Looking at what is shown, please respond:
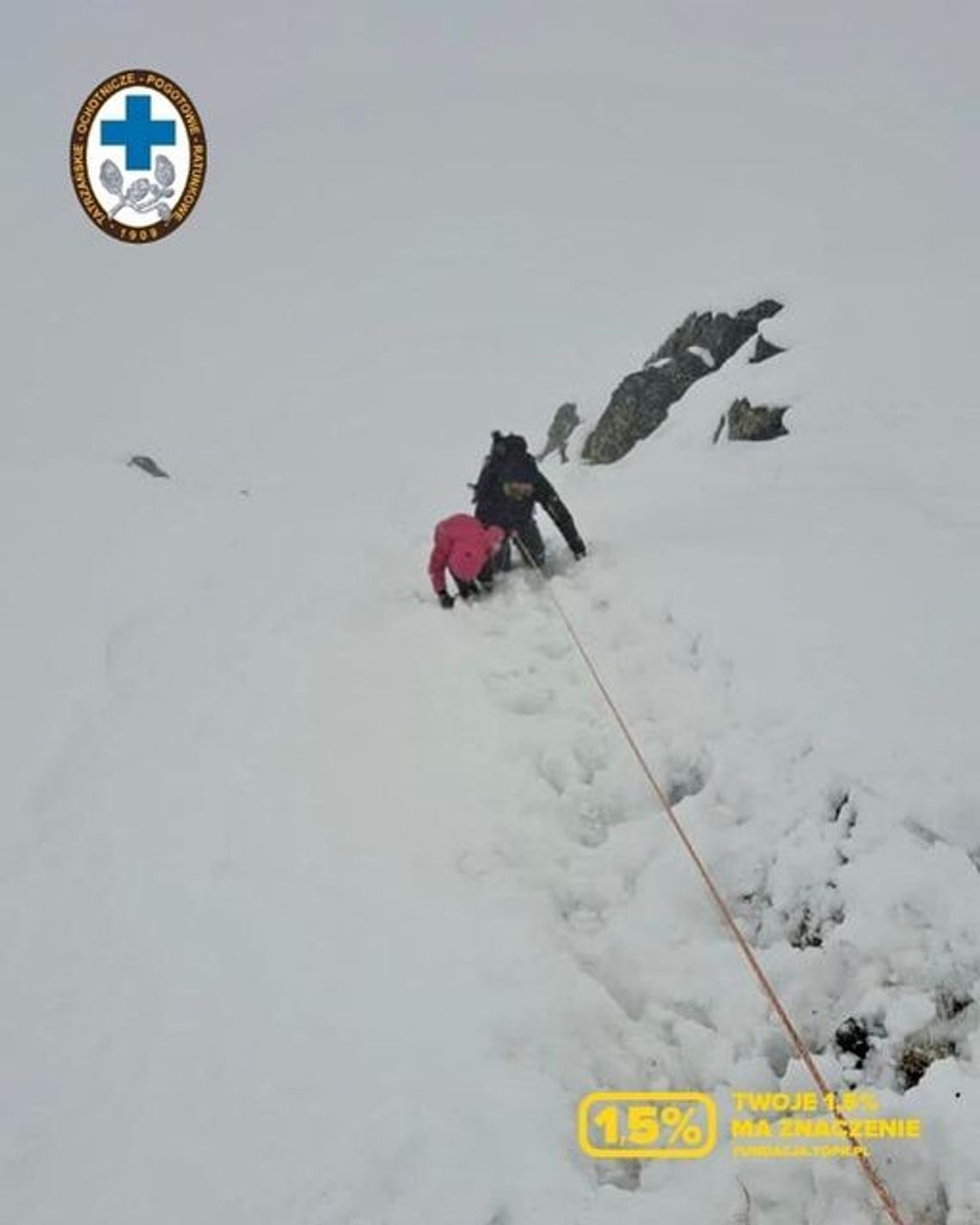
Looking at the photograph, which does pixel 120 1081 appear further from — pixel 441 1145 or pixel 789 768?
pixel 789 768

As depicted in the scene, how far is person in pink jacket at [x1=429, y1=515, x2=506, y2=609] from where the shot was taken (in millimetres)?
8281

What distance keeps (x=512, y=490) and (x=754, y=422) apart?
4.36m

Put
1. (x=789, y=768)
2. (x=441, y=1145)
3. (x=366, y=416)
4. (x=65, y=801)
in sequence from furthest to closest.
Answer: (x=366, y=416)
(x=65, y=801)
(x=789, y=768)
(x=441, y=1145)

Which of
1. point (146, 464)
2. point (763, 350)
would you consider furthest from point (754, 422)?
point (146, 464)

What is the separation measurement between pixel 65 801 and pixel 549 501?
506 centimetres

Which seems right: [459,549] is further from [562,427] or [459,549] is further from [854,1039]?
[562,427]

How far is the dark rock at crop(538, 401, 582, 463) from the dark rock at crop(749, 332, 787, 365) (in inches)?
235

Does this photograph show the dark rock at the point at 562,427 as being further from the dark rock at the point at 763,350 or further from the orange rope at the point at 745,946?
the orange rope at the point at 745,946

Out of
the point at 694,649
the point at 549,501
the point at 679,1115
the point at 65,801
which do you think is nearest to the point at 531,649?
the point at 694,649

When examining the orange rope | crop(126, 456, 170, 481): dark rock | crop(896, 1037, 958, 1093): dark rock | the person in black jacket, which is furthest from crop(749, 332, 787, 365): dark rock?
Result: crop(126, 456, 170, 481): dark rock

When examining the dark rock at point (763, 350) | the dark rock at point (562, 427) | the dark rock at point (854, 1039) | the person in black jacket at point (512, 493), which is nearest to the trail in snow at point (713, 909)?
the dark rock at point (854, 1039)

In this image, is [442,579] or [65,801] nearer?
[65,801]

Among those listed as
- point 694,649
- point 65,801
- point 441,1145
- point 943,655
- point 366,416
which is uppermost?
point 943,655

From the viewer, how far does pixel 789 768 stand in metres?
4.54
